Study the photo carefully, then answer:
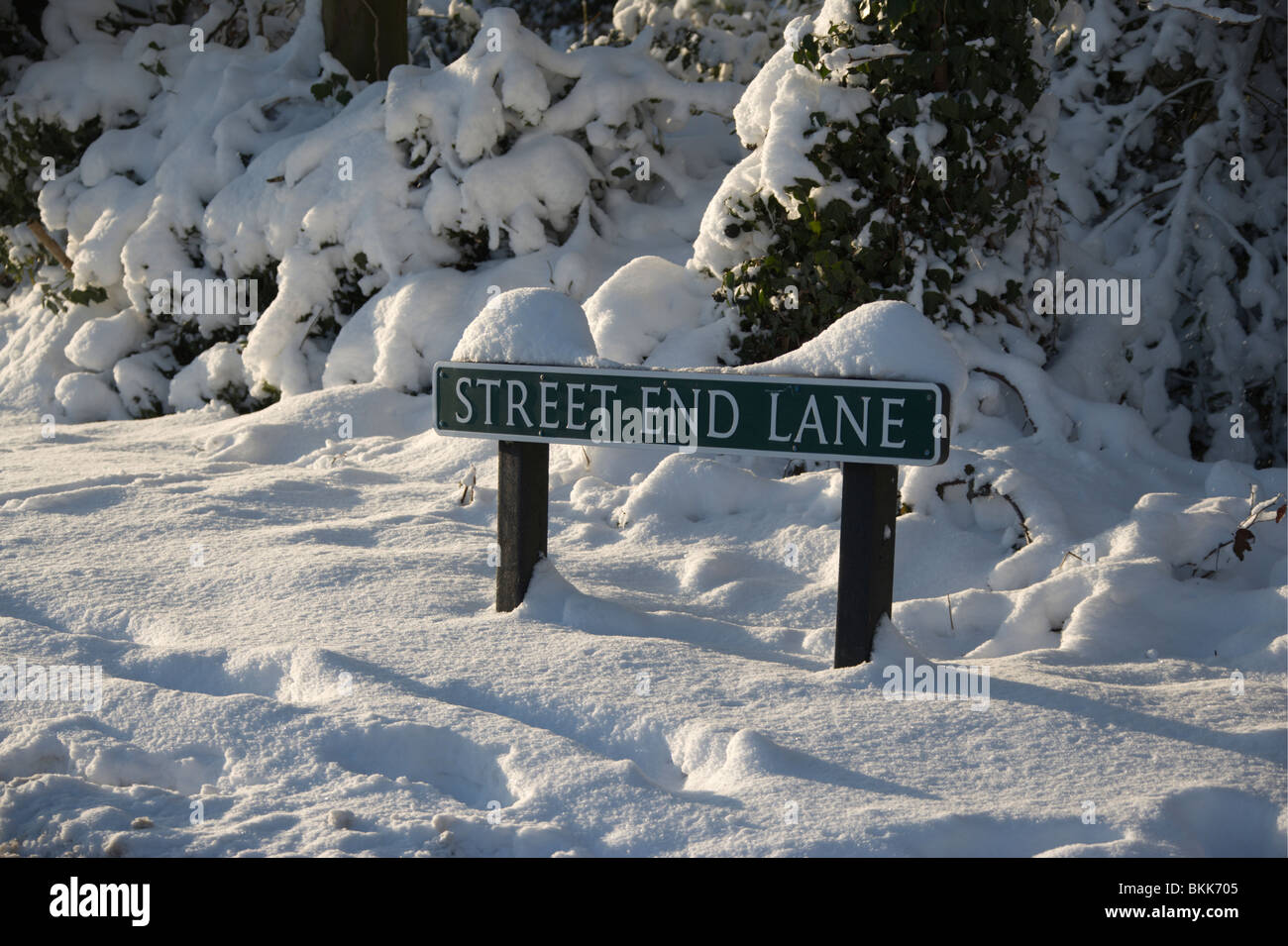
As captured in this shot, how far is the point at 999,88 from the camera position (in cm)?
464

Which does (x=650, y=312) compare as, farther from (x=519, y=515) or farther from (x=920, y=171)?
(x=519, y=515)

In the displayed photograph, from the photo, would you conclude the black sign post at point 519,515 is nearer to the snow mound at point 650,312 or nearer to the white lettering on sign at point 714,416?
the white lettering on sign at point 714,416

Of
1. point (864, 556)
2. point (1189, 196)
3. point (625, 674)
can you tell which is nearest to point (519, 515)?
point (625, 674)

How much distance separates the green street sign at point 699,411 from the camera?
2844mm

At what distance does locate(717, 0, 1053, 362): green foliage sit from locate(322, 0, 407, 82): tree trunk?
3.93 m

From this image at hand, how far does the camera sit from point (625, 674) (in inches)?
118

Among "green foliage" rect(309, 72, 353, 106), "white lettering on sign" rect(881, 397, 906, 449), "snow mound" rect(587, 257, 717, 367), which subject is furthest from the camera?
Result: "green foliage" rect(309, 72, 353, 106)

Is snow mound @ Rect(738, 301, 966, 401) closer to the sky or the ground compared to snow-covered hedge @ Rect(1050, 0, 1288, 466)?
closer to the ground

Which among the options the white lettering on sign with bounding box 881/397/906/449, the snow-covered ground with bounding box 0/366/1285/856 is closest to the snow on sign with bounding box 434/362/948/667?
the white lettering on sign with bounding box 881/397/906/449

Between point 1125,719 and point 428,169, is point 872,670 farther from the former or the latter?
point 428,169

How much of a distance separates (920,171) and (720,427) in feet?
6.85

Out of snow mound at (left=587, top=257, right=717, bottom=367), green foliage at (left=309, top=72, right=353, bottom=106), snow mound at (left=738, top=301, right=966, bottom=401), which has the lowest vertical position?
snow mound at (left=738, top=301, right=966, bottom=401)

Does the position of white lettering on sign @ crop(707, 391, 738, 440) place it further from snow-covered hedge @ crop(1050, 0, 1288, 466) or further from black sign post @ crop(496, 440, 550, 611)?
snow-covered hedge @ crop(1050, 0, 1288, 466)

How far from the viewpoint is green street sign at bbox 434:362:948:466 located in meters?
2.84
